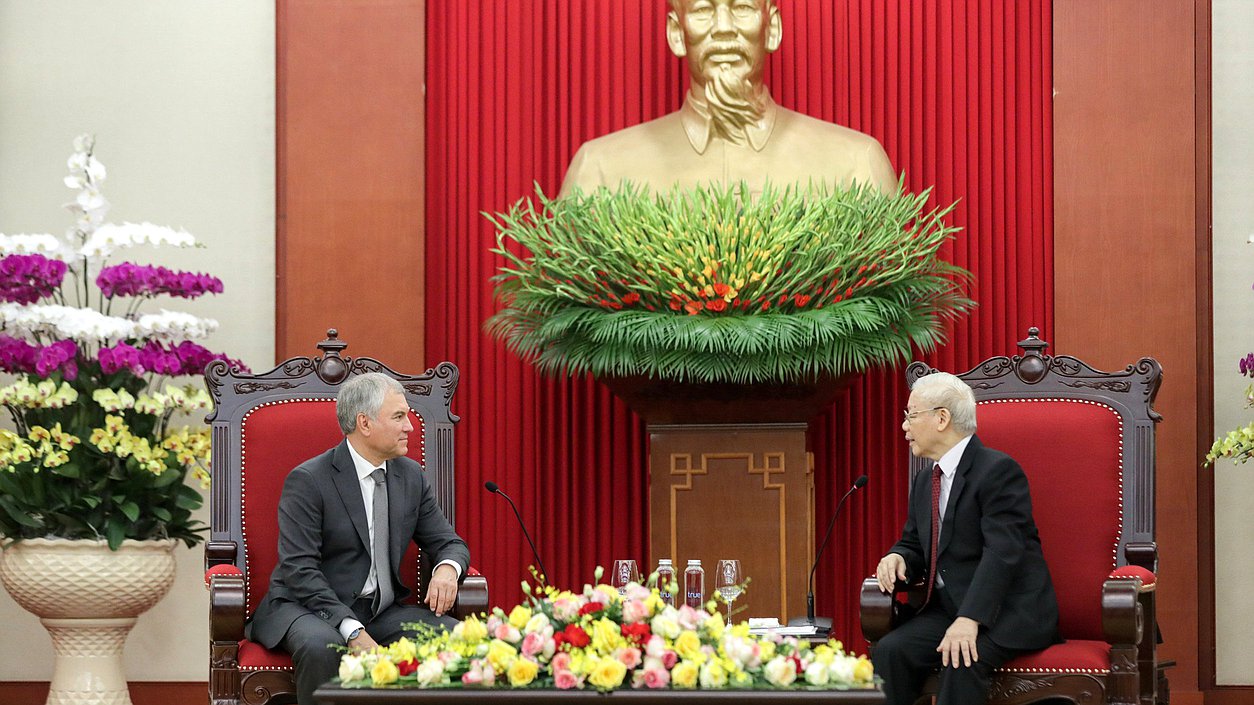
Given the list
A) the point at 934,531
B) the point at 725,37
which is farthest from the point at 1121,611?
the point at 725,37

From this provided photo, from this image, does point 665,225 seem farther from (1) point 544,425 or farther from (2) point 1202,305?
(2) point 1202,305

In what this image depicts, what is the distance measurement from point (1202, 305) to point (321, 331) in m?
2.86

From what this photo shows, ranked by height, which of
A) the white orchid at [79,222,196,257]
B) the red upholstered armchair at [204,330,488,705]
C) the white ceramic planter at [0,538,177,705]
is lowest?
the white ceramic planter at [0,538,177,705]

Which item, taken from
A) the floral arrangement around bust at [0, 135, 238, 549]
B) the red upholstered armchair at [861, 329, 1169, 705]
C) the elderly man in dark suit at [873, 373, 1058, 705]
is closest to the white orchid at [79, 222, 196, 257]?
the floral arrangement around bust at [0, 135, 238, 549]

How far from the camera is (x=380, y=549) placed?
12.5ft

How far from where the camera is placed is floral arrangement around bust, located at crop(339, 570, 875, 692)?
2.62 metres

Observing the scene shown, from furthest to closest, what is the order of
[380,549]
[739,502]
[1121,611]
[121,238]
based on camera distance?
[121,238]
[739,502]
[380,549]
[1121,611]

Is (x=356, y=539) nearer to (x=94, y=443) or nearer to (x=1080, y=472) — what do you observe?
(x=94, y=443)

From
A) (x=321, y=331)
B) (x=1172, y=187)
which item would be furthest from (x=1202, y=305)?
(x=321, y=331)

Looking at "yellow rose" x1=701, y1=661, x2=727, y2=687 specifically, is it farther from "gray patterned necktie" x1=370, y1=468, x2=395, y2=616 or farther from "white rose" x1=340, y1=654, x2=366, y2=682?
"gray patterned necktie" x1=370, y1=468, x2=395, y2=616

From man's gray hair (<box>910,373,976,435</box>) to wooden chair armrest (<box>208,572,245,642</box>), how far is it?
1.65 metres

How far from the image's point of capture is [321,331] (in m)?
5.20

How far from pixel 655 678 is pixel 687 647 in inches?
3.3

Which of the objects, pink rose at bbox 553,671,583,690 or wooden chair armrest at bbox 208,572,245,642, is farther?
wooden chair armrest at bbox 208,572,245,642
